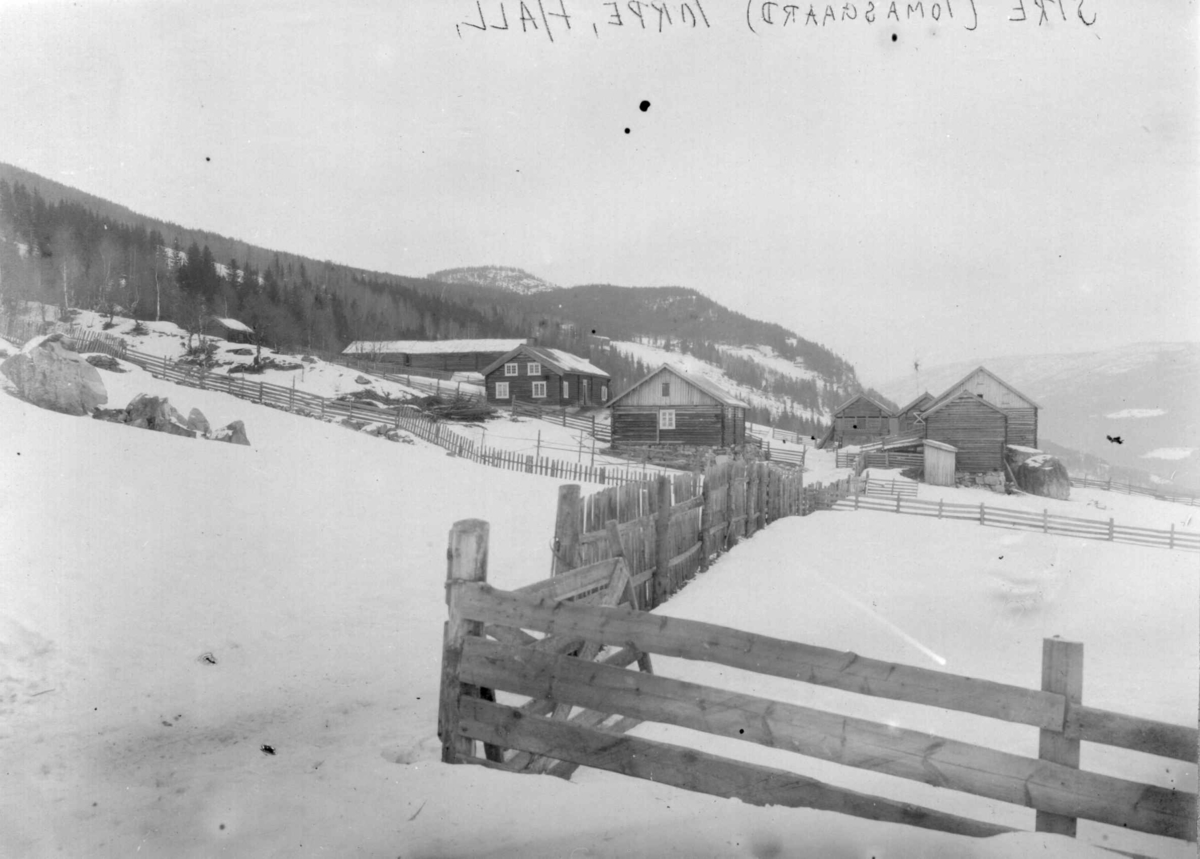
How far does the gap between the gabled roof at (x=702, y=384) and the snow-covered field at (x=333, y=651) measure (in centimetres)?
86

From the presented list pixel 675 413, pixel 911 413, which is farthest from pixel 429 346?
pixel 911 413

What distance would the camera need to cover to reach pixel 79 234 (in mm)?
4773

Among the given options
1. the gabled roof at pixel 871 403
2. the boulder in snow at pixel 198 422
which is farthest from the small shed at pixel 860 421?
the boulder in snow at pixel 198 422

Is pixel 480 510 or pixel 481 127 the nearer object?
pixel 481 127

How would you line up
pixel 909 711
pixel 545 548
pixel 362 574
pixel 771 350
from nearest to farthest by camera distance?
pixel 909 711
pixel 771 350
pixel 362 574
pixel 545 548

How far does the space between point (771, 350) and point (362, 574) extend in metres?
3.83

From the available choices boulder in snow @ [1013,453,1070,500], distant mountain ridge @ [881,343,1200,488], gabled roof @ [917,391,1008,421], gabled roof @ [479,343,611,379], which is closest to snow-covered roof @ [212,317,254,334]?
gabled roof @ [479,343,611,379]

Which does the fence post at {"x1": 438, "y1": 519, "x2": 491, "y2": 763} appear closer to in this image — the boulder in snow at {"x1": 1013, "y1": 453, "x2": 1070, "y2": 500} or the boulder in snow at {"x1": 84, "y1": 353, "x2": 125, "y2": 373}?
the boulder in snow at {"x1": 84, "y1": 353, "x2": 125, "y2": 373}

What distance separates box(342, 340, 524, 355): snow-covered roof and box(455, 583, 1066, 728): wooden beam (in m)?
2.65

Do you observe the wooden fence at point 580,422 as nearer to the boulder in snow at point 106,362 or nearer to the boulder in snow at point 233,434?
the boulder in snow at point 233,434

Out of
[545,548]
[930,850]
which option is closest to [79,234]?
[545,548]

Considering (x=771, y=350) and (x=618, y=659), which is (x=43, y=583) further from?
(x=771, y=350)

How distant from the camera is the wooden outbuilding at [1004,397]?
13.8 feet

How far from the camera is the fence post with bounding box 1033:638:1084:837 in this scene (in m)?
2.49
